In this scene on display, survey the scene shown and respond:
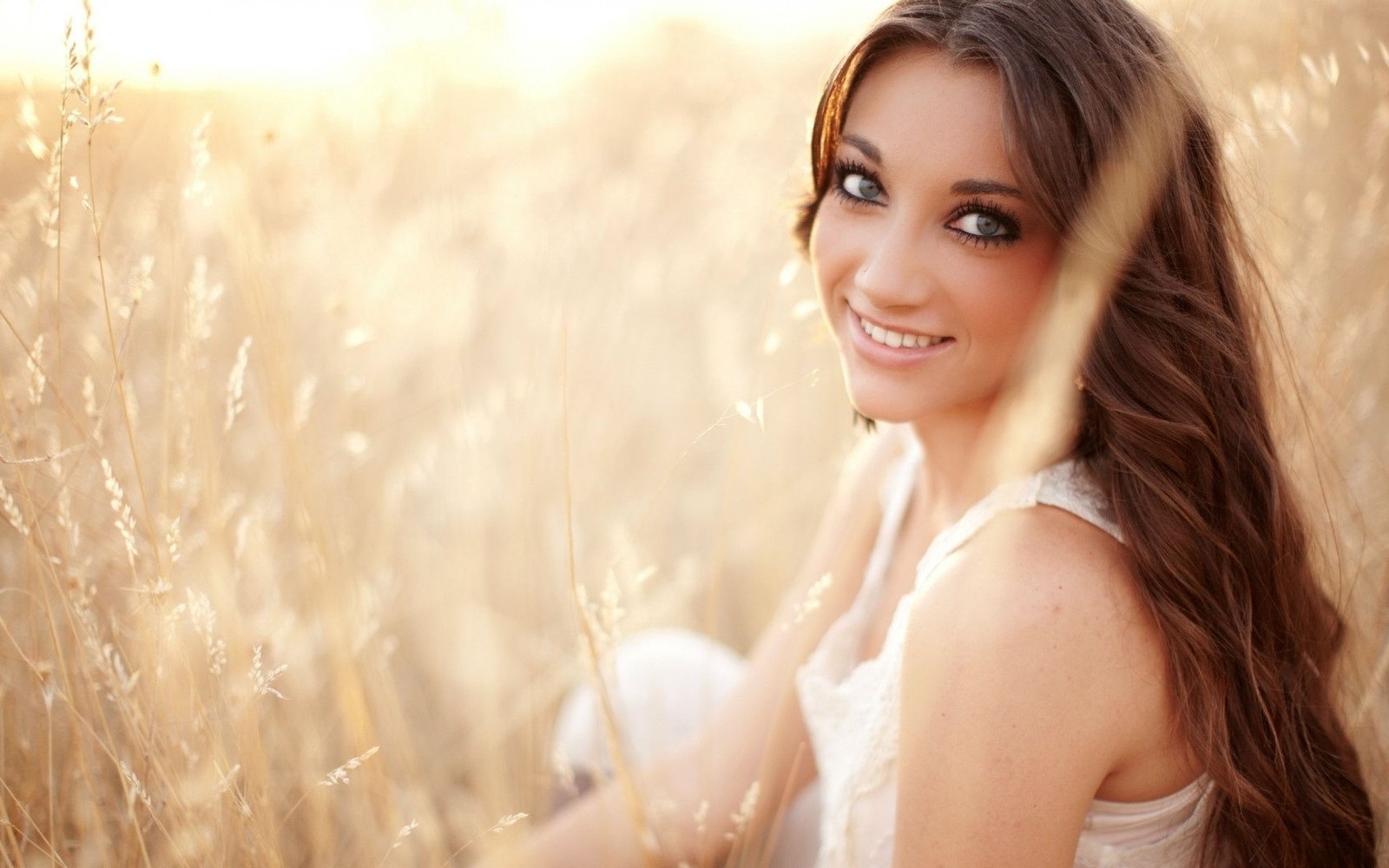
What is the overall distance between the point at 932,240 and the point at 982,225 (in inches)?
3.1

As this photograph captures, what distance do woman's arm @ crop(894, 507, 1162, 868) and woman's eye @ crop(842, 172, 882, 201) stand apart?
633 mm

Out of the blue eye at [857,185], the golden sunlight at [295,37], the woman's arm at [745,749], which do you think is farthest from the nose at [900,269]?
the woman's arm at [745,749]

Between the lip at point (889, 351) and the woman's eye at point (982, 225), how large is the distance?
0.17 metres

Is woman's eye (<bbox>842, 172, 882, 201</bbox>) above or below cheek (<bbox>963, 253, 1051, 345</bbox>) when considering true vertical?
above

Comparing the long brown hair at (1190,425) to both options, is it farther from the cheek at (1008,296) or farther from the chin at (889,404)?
the chin at (889,404)

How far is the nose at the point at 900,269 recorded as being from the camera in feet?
4.70

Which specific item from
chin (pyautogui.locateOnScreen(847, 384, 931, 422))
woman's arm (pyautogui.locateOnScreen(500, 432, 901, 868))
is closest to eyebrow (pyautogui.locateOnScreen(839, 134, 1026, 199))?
chin (pyautogui.locateOnScreen(847, 384, 931, 422))

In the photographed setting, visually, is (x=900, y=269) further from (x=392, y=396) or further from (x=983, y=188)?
(x=392, y=396)

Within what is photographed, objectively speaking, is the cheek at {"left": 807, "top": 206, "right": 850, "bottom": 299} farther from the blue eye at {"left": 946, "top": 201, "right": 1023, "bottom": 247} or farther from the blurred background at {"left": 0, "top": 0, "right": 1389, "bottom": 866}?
the blue eye at {"left": 946, "top": 201, "right": 1023, "bottom": 247}

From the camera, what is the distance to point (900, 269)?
144 cm

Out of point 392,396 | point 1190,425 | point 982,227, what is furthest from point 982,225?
point 392,396

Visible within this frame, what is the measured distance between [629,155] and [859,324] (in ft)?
13.1

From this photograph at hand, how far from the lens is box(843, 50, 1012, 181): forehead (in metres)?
1.36

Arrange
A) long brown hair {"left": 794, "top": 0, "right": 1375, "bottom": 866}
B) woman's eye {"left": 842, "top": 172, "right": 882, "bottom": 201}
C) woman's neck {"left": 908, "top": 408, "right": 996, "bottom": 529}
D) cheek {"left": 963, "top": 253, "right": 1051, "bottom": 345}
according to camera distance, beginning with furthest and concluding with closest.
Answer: woman's neck {"left": 908, "top": 408, "right": 996, "bottom": 529} < woman's eye {"left": 842, "top": 172, "right": 882, "bottom": 201} < cheek {"left": 963, "top": 253, "right": 1051, "bottom": 345} < long brown hair {"left": 794, "top": 0, "right": 1375, "bottom": 866}
